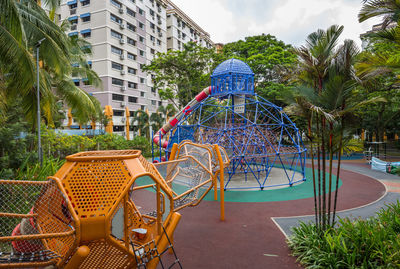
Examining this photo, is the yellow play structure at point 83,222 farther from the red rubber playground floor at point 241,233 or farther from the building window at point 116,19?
the building window at point 116,19

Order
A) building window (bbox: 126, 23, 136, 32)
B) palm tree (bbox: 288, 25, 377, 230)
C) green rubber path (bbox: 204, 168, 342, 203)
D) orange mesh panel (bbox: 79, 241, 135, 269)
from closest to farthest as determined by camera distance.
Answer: orange mesh panel (bbox: 79, 241, 135, 269)
palm tree (bbox: 288, 25, 377, 230)
green rubber path (bbox: 204, 168, 342, 203)
building window (bbox: 126, 23, 136, 32)

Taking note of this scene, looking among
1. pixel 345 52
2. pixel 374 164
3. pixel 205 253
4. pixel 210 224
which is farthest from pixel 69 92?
pixel 374 164

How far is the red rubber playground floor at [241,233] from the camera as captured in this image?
19.8ft

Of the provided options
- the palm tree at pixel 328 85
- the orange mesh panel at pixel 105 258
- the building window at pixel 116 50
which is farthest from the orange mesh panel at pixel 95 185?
the building window at pixel 116 50

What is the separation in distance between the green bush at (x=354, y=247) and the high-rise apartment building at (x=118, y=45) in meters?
32.4

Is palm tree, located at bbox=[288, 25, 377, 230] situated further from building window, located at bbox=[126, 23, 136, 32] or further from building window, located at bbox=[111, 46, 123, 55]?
building window, located at bbox=[126, 23, 136, 32]

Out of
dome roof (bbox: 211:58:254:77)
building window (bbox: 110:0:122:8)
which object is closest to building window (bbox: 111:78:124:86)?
building window (bbox: 110:0:122:8)

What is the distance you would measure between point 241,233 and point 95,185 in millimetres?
5366

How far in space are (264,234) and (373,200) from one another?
678cm

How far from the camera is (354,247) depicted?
213 inches

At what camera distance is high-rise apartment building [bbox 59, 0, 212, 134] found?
38.2 m

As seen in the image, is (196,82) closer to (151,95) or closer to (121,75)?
(121,75)

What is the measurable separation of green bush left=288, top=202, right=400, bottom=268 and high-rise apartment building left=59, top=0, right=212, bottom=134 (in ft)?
106

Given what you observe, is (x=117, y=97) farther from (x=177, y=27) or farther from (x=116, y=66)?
(x=177, y=27)
